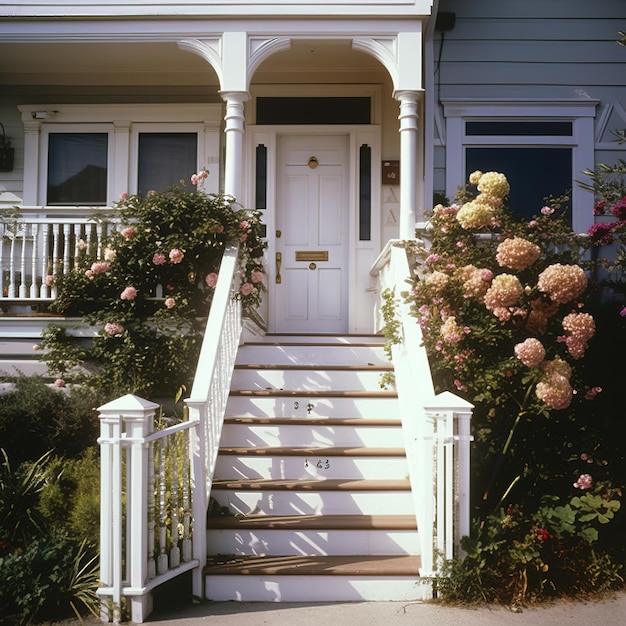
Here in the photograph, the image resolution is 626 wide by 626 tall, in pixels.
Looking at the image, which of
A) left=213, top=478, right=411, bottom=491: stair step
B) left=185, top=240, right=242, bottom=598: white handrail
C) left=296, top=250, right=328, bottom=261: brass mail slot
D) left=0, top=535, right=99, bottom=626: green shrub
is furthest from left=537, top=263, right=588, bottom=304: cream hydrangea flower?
left=296, top=250, right=328, bottom=261: brass mail slot

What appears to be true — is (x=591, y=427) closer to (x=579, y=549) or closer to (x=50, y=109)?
(x=579, y=549)

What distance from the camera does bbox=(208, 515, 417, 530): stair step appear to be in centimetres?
463

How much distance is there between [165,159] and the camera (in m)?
8.47

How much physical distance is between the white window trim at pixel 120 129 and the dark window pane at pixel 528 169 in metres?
2.81

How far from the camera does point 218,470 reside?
17.0ft

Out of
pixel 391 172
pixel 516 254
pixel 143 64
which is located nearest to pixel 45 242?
pixel 143 64

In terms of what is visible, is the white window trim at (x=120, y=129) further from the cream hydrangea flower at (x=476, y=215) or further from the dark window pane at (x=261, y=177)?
the cream hydrangea flower at (x=476, y=215)

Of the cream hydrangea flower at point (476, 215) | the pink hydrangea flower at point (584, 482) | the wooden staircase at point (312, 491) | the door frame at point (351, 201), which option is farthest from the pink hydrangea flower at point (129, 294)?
the pink hydrangea flower at point (584, 482)

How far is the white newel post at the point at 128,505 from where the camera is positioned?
12.7 feet

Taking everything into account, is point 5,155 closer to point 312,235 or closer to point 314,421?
point 312,235

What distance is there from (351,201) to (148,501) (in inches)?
194

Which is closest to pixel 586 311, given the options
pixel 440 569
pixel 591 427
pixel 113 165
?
pixel 591 427

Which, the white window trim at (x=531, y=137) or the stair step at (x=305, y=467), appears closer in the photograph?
the stair step at (x=305, y=467)

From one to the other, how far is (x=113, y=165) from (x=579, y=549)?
6.26m
